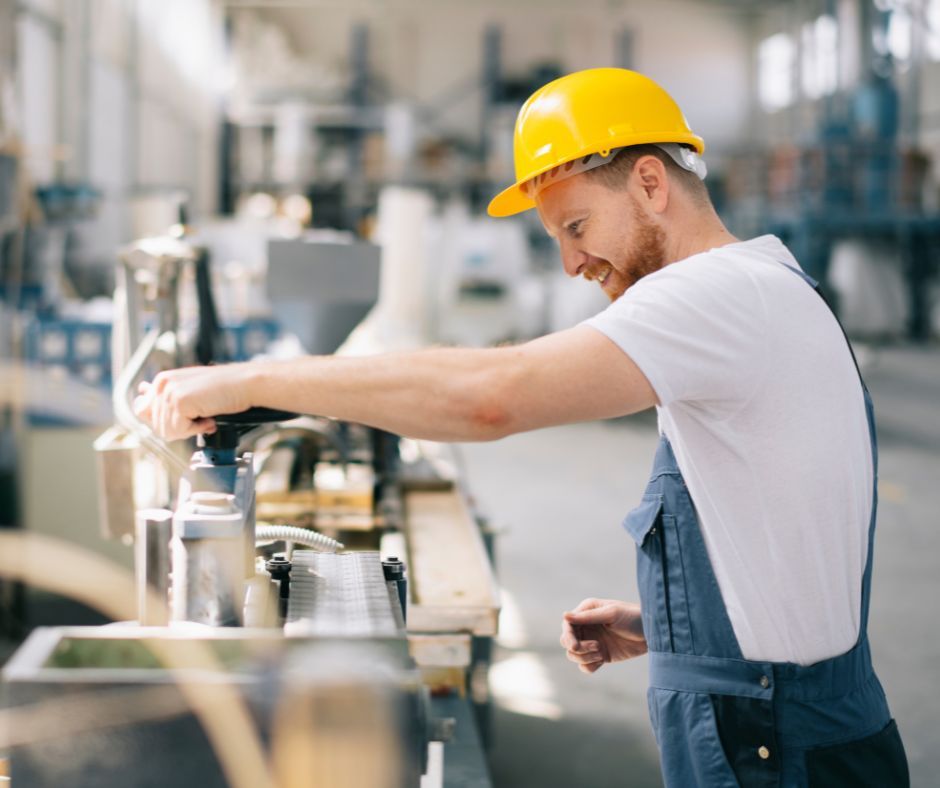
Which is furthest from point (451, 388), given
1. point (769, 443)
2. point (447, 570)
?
point (447, 570)

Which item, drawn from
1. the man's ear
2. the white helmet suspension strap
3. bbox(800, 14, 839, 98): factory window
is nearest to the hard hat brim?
the white helmet suspension strap

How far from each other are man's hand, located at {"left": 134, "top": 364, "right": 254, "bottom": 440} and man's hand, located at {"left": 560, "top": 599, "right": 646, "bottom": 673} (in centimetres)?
66

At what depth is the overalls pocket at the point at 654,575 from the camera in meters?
1.28

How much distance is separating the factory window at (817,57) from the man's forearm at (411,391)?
629 inches

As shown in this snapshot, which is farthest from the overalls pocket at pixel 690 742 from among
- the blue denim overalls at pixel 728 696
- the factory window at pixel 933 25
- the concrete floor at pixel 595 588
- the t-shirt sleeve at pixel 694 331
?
the factory window at pixel 933 25

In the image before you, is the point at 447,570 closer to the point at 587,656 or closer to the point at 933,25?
the point at 587,656

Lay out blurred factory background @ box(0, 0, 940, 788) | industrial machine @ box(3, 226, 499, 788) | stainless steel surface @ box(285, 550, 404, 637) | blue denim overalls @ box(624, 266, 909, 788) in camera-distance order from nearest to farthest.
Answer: industrial machine @ box(3, 226, 499, 788), stainless steel surface @ box(285, 550, 404, 637), blue denim overalls @ box(624, 266, 909, 788), blurred factory background @ box(0, 0, 940, 788)

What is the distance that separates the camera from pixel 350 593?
1.04 m

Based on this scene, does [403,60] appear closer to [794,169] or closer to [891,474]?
[794,169]

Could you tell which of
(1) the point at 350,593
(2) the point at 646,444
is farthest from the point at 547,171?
(2) the point at 646,444

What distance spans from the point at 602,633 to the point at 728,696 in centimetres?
35

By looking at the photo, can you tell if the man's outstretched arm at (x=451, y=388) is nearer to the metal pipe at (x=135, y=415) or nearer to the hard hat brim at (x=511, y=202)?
the metal pipe at (x=135, y=415)

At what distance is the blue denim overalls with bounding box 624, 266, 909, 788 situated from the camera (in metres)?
1.22

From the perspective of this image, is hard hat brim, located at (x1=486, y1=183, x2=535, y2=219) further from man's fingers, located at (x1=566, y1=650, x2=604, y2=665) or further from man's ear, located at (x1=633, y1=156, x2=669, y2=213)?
man's fingers, located at (x1=566, y1=650, x2=604, y2=665)
